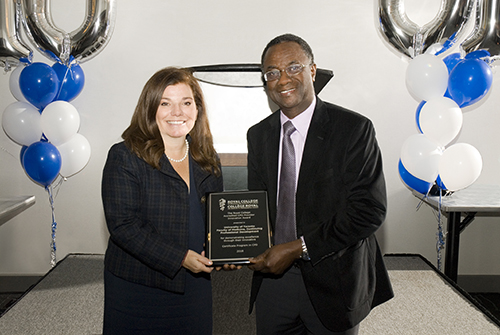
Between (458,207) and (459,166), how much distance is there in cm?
→ 26

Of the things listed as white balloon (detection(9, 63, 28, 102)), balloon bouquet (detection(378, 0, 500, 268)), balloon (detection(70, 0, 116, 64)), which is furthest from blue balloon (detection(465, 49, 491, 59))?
white balloon (detection(9, 63, 28, 102))

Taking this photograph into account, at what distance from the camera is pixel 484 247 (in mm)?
3684

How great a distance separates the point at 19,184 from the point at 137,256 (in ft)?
8.33

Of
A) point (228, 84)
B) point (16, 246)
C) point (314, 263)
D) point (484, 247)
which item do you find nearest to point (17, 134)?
point (16, 246)

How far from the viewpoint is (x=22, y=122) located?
304 cm

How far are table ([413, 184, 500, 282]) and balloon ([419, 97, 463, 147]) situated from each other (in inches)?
16.6

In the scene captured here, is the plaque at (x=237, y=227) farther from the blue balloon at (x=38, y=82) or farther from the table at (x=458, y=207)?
the blue balloon at (x=38, y=82)

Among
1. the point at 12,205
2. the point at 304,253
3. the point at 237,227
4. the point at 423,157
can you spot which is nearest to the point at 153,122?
the point at 237,227

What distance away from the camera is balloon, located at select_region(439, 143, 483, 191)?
9.10 ft

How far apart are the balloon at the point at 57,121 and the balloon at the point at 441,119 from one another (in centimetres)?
242

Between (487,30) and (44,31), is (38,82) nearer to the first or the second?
(44,31)

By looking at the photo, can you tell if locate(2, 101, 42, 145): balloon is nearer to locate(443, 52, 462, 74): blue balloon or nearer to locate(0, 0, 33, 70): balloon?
Result: locate(0, 0, 33, 70): balloon

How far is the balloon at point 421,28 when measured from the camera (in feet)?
9.36

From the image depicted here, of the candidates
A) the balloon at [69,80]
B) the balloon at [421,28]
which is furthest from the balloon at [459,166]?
the balloon at [69,80]
